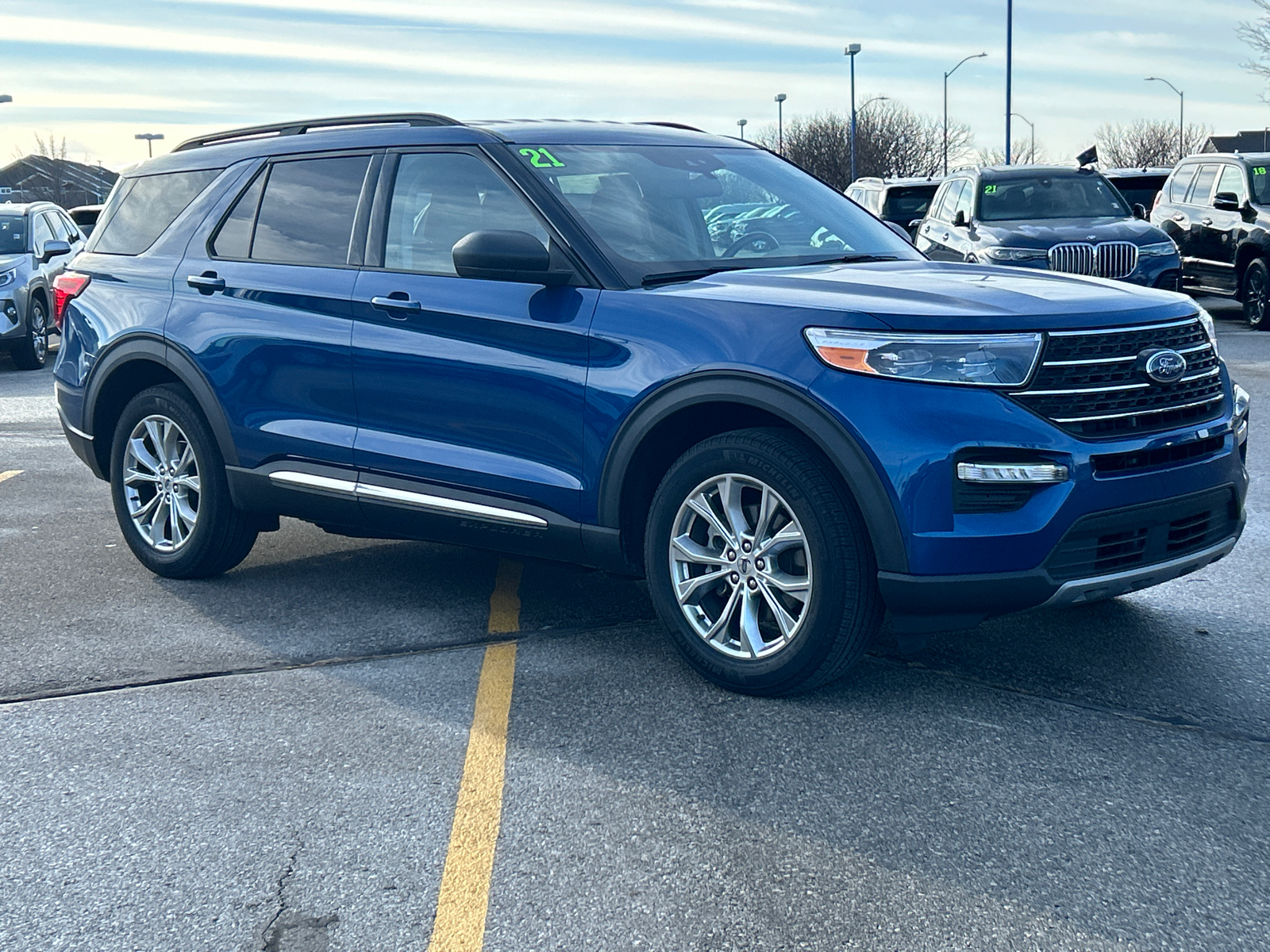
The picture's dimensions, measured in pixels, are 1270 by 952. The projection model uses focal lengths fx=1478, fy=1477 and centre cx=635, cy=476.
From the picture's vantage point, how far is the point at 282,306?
5746 mm

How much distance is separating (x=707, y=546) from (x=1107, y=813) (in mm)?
1495

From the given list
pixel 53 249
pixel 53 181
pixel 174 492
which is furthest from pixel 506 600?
pixel 53 181

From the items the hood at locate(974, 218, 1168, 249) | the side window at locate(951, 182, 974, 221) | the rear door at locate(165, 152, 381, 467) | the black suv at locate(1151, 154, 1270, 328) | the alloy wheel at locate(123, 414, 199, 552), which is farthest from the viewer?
the black suv at locate(1151, 154, 1270, 328)

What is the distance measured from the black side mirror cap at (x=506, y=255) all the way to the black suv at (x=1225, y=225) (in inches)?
546

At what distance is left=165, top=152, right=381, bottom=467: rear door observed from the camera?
5.55m

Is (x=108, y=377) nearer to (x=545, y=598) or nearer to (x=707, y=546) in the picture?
(x=545, y=598)

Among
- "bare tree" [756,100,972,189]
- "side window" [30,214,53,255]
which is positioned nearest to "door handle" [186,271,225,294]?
"side window" [30,214,53,255]

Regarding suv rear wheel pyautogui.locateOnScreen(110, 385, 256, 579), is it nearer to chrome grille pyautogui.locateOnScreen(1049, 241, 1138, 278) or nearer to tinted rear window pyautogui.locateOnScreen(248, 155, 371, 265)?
tinted rear window pyautogui.locateOnScreen(248, 155, 371, 265)

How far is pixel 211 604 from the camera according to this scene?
6.09 m

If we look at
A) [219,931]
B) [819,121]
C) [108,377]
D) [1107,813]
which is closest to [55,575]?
[108,377]

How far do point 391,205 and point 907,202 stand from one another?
15.4m

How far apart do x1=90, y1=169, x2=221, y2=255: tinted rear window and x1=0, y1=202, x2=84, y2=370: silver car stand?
9.74 m

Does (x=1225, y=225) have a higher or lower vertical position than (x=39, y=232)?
lower

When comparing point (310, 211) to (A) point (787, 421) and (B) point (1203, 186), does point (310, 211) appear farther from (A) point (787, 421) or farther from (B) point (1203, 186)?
(B) point (1203, 186)
